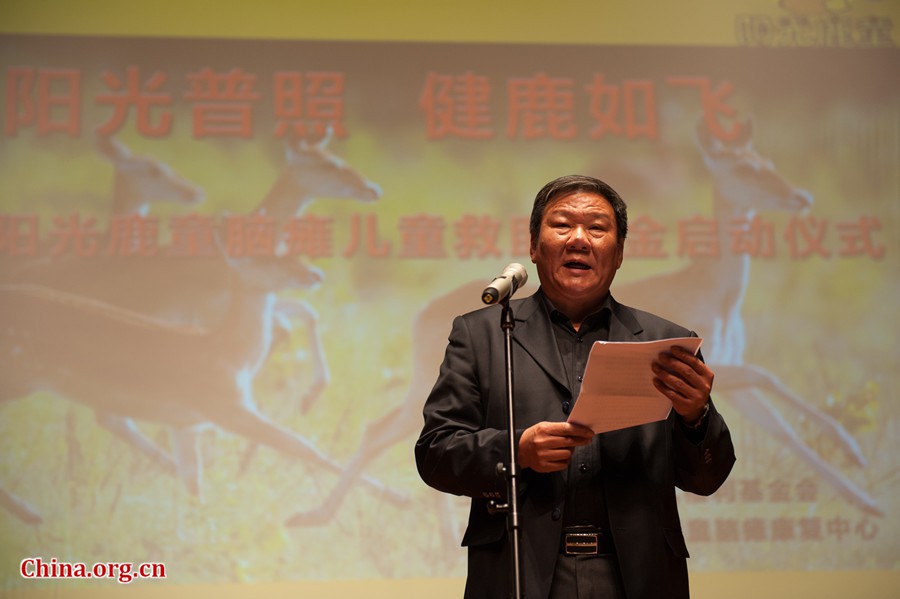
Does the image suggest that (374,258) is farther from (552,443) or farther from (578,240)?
(552,443)

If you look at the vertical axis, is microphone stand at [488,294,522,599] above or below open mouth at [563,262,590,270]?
below

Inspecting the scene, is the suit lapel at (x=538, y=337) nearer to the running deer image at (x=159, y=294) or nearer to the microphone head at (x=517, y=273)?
the microphone head at (x=517, y=273)

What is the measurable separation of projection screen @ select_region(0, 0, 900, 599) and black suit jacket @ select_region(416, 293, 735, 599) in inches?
70.4

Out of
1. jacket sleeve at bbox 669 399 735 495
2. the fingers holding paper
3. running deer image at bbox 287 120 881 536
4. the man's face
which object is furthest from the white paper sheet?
running deer image at bbox 287 120 881 536

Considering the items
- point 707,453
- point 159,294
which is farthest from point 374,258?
point 707,453

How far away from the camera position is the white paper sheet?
5.84 ft

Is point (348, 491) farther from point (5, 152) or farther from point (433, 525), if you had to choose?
point (5, 152)

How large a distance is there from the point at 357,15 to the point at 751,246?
191 cm

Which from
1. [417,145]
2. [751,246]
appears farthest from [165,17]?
[751,246]

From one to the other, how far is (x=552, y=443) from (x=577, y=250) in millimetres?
516

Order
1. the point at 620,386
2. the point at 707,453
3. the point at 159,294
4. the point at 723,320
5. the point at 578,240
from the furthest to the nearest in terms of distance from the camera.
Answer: the point at 723,320
the point at 159,294
the point at 578,240
the point at 707,453
the point at 620,386

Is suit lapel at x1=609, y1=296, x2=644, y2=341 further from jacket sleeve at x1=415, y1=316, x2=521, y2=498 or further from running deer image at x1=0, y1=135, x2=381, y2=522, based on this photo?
running deer image at x1=0, y1=135, x2=381, y2=522

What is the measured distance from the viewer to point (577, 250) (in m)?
2.18

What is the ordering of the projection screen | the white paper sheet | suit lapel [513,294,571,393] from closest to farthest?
the white paper sheet
suit lapel [513,294,571,393]
the projection screen
